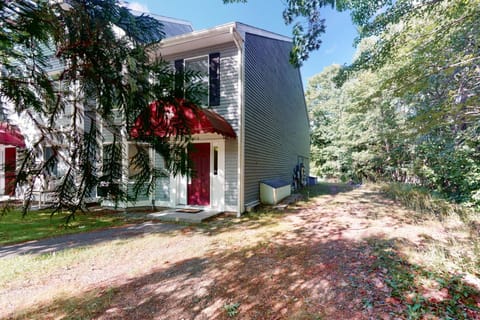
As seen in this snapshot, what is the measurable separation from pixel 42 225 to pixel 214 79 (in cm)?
648

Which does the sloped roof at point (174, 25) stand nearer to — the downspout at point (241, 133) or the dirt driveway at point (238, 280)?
the downspout at point (241, 133)

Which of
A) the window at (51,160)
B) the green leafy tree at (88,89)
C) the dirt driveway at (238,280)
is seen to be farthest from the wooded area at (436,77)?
the window at (51,160)

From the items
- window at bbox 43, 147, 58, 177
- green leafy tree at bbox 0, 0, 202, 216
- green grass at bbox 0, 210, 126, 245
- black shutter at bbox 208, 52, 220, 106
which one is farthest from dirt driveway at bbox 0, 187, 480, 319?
black shutter at bbox 208, 52, 220, 106

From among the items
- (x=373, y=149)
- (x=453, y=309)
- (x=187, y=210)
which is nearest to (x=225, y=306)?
(x=453, y=309)

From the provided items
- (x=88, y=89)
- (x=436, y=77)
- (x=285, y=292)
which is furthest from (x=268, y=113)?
(x=88, y=89)

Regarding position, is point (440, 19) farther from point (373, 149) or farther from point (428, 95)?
point (373, 149)

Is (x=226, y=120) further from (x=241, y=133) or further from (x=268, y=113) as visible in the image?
(x=268, y=113)

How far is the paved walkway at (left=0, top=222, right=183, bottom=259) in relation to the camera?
4074mm

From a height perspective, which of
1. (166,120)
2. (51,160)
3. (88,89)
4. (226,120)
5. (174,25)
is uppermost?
(174,25)

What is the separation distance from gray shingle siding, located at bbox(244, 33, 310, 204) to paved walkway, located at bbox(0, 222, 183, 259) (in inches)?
121

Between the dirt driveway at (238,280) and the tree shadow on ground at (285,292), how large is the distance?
0.01m

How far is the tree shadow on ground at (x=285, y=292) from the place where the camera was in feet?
7.54

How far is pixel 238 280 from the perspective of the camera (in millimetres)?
2973

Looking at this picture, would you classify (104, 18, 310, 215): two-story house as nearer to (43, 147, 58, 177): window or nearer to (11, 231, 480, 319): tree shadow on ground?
(11, 231, 480, 319): tree shadow on ground
